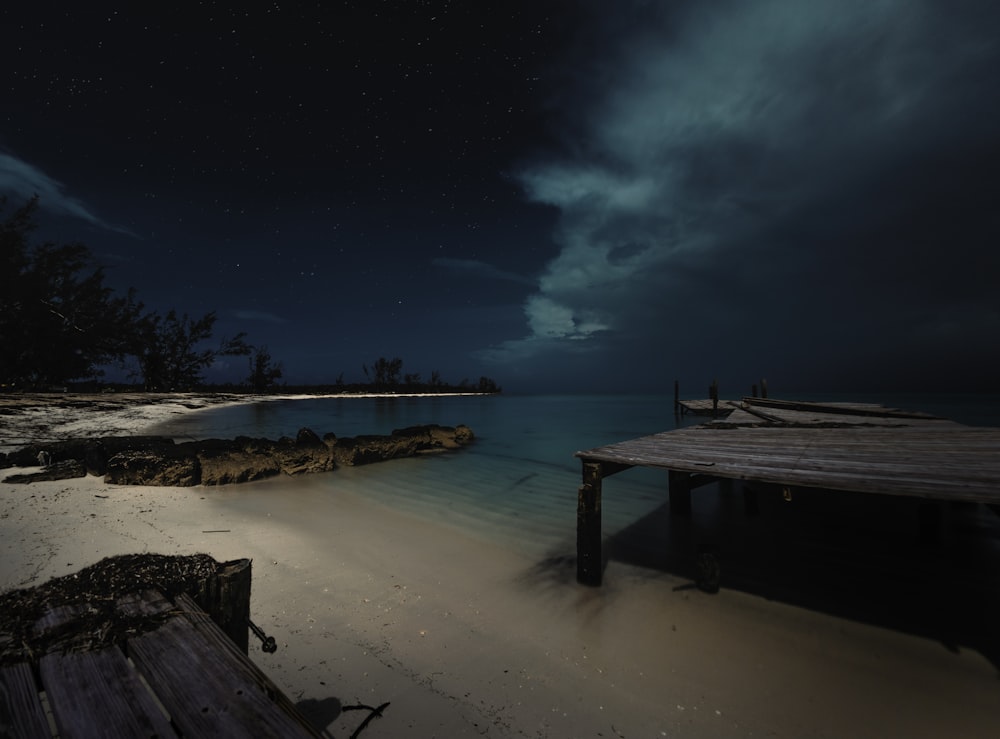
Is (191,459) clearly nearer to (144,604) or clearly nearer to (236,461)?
(236,461)

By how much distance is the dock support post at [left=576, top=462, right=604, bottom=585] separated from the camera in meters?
4.97

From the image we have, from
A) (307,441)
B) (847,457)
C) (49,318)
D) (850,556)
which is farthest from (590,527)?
(49,318)

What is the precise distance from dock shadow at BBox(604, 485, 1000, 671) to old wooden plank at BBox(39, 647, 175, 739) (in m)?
5.34

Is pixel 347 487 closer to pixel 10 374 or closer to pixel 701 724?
pixel 701 724

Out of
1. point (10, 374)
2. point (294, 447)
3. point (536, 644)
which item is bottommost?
point (536, 644)

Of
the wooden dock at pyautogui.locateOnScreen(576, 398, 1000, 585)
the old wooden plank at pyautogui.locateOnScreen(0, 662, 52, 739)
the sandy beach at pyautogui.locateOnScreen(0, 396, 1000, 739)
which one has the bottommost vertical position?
the sandy beach at pyautogui.locateOnScreen(0, 396, 1000, 739)

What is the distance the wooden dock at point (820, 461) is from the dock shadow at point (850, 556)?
1.28m

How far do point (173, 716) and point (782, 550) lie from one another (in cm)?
765

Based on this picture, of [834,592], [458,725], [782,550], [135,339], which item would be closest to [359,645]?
[458,725]

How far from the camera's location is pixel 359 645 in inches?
148

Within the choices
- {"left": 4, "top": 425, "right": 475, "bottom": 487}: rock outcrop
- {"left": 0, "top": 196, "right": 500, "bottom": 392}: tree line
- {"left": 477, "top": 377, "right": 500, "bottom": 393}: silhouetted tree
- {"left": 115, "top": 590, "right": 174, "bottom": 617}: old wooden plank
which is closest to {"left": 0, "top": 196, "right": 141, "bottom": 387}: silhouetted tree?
{"left": 0, "top": 196, "right": 500, "bottom": 392}: tree line

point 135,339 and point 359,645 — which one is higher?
point 135,339

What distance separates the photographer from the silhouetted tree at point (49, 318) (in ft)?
80.8

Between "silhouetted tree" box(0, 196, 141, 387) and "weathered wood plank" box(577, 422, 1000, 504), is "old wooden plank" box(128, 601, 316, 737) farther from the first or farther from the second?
"silhouetted tree" box(0, 196, 141, 387)
